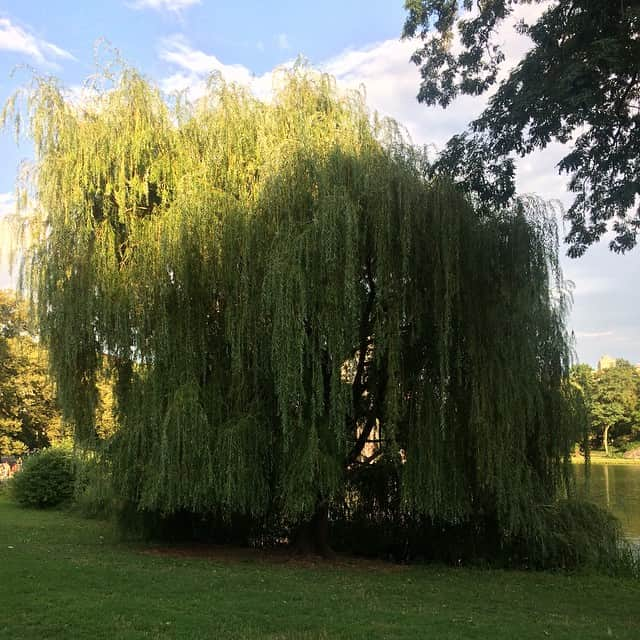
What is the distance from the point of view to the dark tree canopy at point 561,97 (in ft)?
27.1

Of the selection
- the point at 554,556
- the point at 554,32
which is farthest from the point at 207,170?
the point at 554,556

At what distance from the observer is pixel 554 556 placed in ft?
40.5

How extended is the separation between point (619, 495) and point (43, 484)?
2195 centimetres

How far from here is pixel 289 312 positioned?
10102mm

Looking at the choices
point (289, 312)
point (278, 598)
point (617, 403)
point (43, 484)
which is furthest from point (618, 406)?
point (278, 598)

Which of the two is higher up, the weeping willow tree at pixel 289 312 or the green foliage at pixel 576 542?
the weeping willow tree at pixel 289 312

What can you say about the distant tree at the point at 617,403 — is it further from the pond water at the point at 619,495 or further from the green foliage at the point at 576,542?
the green foliage at the point at 576,542

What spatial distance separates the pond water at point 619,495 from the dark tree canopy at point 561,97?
5.01 metres

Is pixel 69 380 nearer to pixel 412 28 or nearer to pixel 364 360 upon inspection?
pixel 364 360

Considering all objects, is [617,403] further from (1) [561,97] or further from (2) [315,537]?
(1) [561,97]

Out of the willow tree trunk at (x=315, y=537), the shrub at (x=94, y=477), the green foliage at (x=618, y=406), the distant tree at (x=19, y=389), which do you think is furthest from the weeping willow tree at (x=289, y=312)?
the green foliage at (x=618, y=406)

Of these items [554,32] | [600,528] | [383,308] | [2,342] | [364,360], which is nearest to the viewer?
[554,32]

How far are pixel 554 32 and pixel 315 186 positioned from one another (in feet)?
13.1

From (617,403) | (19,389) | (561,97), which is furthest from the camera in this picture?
(617,403)
